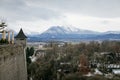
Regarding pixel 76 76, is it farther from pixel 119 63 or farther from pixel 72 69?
pixel 119 63

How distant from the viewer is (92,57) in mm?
48688

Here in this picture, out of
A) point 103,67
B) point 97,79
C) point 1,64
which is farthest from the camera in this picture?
point 103,67

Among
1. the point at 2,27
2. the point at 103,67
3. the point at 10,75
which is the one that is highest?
the point at 2,27

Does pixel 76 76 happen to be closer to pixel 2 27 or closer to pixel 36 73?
pixel 36 73

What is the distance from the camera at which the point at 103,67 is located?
4256cm

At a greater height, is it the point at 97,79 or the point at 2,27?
the point at 2,27

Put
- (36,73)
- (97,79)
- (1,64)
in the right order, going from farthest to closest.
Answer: (36,73), (97,79), (1,64)

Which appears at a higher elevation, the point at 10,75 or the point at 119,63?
the point at 10,75

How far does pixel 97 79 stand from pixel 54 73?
25.7ft

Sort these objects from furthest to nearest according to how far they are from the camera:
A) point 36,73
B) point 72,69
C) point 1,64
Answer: point 72,69 → point 36,73 → point 1,64

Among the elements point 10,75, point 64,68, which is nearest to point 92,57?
point 64,68

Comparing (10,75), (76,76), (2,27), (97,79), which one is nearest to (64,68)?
(76,76)

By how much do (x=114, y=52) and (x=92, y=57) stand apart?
711 cm

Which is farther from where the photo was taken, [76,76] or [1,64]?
[76,76]
